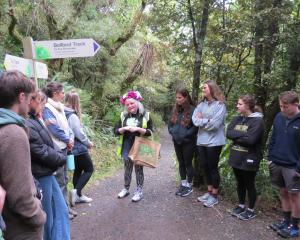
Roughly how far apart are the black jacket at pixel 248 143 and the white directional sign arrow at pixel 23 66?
3.32m

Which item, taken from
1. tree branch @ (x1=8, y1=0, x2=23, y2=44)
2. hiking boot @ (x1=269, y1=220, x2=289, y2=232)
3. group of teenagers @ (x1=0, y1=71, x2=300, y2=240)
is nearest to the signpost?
group of teenagers @ (x1=0, y1=71, x2=300, y2=240)

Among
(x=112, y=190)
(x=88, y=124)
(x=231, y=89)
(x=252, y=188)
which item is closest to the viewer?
(x=252, y=188)

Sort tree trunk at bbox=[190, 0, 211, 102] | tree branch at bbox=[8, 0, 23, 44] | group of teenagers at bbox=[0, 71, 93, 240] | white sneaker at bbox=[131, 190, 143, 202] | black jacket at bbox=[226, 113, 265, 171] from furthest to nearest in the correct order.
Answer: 1. tree branch at bbox=[8, 0, 23, 44]
2. tree trunk at bbox=[190, 0, 211, 102]
3. white sneaker at bbox=[131, 190, 143, 202]
4. black jacket at bbox=[226, 113, 265, 171]
5. group of teenagers at bbox=[0, 71, 93, 240]

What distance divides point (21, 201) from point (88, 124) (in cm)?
851

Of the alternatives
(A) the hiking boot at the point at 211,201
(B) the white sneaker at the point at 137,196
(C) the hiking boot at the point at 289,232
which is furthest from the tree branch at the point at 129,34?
(C) the hiking boot at the point at 289,232

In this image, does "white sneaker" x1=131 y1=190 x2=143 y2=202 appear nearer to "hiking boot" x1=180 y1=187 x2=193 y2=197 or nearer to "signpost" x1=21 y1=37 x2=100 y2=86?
"hiking boot" x1=180 y1=187 x2=193 y2=197

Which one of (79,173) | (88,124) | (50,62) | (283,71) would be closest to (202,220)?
(79,173)

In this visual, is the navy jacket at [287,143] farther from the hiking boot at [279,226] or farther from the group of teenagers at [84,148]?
the hiking boot at [279,226]

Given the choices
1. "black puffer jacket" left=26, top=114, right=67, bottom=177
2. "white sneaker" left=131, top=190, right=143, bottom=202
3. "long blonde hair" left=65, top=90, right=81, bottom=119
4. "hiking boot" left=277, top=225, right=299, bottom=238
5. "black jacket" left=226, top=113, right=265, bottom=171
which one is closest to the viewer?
"black puffer jacket" left=26, top=114, right=67, bottom=177

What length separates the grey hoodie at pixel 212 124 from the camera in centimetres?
528

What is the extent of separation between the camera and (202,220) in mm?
4926

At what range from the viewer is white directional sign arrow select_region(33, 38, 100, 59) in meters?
5.42

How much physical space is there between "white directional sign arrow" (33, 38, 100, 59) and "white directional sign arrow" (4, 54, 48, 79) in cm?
23

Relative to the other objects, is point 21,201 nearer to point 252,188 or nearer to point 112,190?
point 252,188
